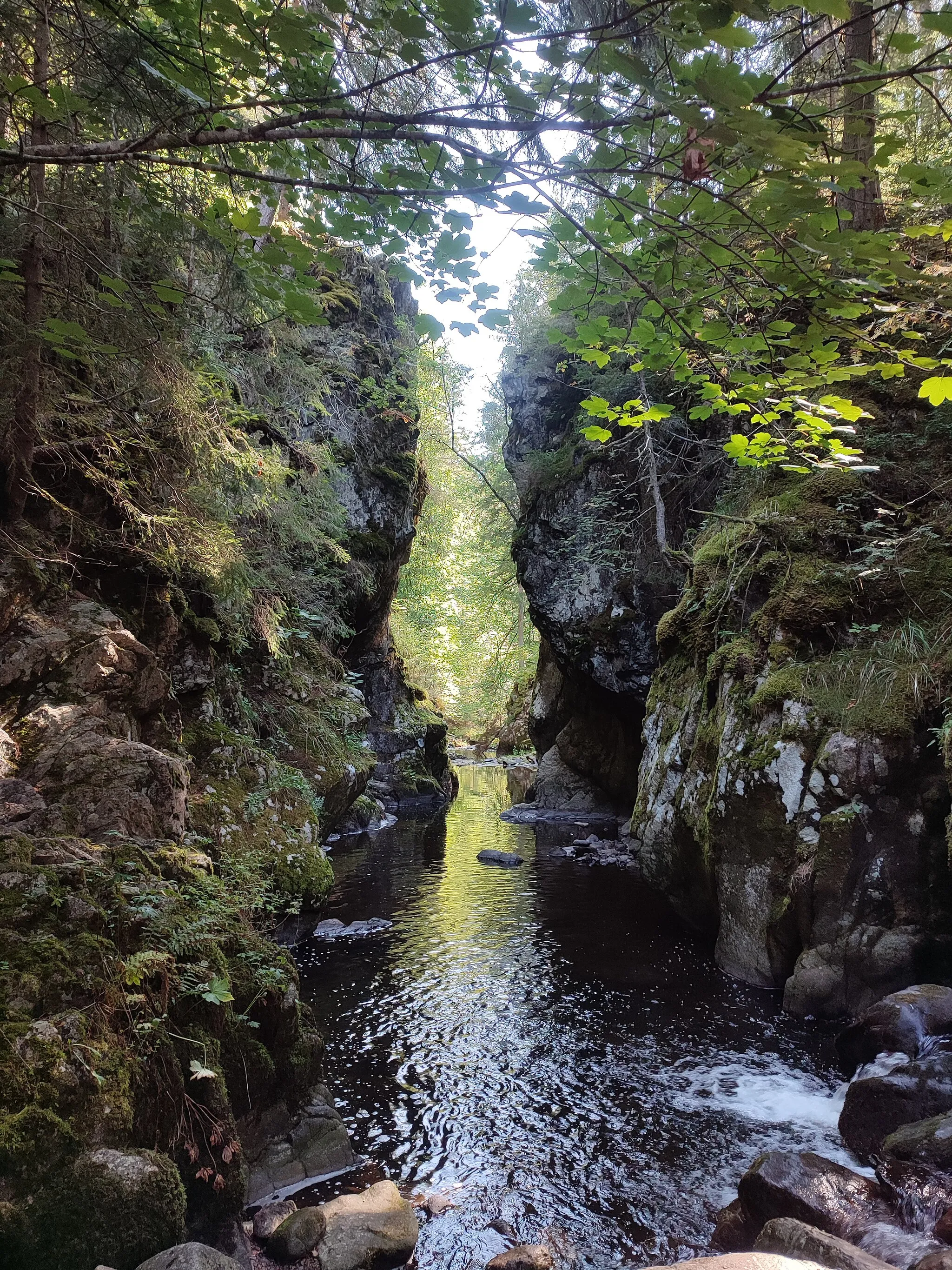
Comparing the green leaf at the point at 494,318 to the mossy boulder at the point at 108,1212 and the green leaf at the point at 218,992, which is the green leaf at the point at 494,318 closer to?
the green leaf at the point at 218,992

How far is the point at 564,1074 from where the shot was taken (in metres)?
5.79

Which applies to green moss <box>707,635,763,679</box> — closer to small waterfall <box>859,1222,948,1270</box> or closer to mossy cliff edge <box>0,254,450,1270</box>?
small waterfall <box>859,1222,948,1270</box>

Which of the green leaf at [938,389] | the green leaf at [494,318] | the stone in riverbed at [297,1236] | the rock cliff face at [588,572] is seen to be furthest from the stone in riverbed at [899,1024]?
the rock cliff face at [588,572]

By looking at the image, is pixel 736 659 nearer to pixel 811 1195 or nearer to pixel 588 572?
pixel 811 1195

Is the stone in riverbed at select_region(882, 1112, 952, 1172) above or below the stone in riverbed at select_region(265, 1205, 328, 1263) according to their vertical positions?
above

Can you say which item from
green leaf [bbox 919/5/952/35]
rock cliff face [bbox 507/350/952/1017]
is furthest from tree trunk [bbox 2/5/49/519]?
rock cliff face [bbox 507/350/952/1017]

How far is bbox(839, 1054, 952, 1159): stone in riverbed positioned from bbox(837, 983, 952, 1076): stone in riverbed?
0.22 m

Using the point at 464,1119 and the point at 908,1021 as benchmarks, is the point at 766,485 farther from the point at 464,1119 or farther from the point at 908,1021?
the point at 464,1119

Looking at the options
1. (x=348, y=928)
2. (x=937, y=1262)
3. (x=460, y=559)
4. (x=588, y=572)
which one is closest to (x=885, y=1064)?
(x=937, y=1262)

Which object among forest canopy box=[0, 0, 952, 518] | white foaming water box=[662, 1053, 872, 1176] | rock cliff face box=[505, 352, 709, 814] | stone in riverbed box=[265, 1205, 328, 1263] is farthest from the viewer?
rock cliff face box=[505, 352, 709, 814]

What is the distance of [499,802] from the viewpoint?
23.6 m

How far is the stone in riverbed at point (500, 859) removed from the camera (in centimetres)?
1346

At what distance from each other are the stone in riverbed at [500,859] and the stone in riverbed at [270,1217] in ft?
30.9

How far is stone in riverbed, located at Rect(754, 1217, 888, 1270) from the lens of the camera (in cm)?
296
